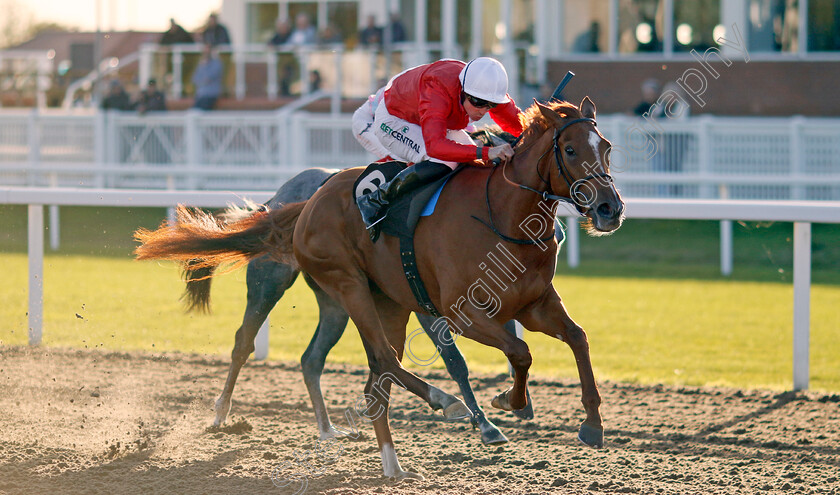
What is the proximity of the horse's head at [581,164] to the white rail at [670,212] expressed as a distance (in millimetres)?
1961

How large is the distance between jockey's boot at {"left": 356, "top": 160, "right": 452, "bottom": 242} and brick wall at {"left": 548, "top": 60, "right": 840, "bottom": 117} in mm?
11522

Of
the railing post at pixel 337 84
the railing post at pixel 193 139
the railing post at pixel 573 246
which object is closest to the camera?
the railing post at pixel 573 246

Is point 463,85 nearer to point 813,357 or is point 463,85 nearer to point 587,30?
point 813,357

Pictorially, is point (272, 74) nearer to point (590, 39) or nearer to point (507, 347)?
point (590, 39)

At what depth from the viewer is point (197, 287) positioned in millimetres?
5344

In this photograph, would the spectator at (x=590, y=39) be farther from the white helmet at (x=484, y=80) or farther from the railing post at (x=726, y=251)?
the white helmet at (x=484, y=80)

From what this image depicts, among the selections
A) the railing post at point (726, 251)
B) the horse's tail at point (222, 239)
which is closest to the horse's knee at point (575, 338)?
the horse's tail at point (222, 239)

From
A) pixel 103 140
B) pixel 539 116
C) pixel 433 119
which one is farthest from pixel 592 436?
pixel 103 140

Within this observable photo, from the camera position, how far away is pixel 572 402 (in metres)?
5.61

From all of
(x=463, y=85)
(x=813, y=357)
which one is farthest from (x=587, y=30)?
(x=463, y=85)

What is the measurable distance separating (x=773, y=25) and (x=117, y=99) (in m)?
10.2

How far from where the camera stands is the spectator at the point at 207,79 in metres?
15.4

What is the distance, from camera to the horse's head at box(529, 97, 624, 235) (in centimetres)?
350

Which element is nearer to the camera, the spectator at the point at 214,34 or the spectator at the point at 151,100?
the spectator at the point at 151,100
